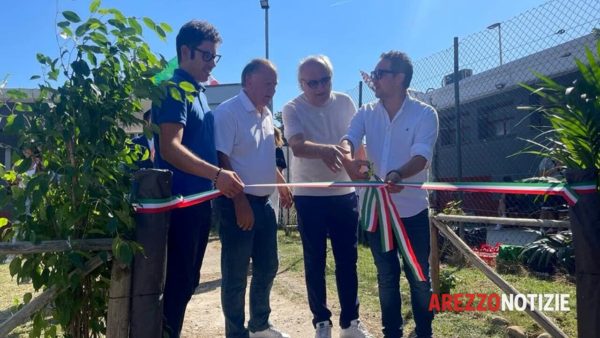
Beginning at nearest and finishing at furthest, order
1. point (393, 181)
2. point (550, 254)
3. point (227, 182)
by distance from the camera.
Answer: point (227, 182) < point (393, 181) < point (550, 254)

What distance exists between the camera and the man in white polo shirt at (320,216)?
339 cm

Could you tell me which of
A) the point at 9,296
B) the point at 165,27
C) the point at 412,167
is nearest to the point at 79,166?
the point at 165,27

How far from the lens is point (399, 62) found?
3049 millimetres

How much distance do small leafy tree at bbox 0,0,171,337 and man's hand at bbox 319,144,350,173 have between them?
1.41m

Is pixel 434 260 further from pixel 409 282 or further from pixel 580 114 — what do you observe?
pixel 580 114

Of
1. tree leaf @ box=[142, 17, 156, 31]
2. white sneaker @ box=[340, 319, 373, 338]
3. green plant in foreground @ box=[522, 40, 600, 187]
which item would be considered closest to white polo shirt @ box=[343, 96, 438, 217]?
green plant in foreground @ box=[522, 40, 600, 187]

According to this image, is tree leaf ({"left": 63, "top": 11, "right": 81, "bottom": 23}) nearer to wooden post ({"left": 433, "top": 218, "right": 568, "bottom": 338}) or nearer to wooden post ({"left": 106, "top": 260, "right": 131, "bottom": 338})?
wooden post ({"left": 106, "top": 260, "right": 131, "bottom": 338})

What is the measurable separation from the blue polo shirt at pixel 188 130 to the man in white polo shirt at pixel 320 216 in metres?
0.89

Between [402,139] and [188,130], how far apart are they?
4.50ft

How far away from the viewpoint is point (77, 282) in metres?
1.83

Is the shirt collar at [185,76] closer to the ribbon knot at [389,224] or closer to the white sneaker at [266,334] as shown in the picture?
the ribbon knot at [389,224]

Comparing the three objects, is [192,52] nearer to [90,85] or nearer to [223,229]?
[90,85]

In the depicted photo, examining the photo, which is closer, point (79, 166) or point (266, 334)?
point (79, 166)

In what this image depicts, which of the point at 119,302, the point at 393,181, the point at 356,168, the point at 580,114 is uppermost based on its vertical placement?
the point at 580,114
